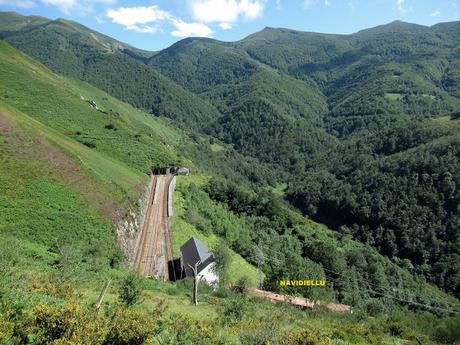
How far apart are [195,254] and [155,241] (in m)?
8.97

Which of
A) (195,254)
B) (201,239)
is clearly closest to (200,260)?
(195,254)

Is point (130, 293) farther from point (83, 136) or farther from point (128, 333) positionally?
point (83, 136)

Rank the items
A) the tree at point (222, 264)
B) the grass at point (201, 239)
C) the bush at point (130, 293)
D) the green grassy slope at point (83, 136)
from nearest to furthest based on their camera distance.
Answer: the bush at point (130, 293) < the tree at point (222, 264) < the green grassy slope at point (83, 136) < the grass at point (201, 239)

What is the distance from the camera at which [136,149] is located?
83.1m

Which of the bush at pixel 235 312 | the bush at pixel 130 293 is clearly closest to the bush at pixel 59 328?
the bush at pixel 130 293

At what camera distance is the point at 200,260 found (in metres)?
44.5

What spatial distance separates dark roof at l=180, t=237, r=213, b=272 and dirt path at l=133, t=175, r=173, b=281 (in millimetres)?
2571

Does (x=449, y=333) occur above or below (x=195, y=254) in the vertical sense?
above

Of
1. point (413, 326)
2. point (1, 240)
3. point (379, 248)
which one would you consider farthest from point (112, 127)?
point (379, 248)

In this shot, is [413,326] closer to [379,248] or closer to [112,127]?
[112,127]

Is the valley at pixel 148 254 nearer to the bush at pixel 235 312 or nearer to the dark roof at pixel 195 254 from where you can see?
the bush at pixel 235 312

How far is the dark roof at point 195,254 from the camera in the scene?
45906 millimetres

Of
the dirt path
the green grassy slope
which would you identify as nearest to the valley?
the dirt path

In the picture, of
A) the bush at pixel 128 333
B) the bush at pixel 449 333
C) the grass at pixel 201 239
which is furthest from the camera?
the grass at pixel 201 239
